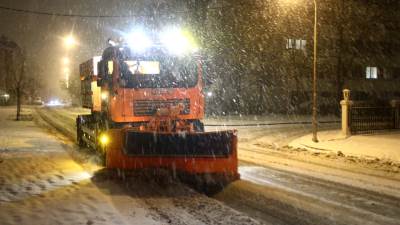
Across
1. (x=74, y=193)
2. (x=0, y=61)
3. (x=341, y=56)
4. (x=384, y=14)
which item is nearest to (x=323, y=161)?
Result: (x=74, y=193)

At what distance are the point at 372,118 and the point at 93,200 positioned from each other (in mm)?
17538

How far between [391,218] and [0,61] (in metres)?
92.9

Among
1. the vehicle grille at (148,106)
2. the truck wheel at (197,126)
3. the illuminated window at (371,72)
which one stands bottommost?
the truck wheel at (197,126)

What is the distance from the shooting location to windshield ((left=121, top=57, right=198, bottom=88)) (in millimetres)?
11805

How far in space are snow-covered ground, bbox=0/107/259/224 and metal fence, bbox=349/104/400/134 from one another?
13470 mm

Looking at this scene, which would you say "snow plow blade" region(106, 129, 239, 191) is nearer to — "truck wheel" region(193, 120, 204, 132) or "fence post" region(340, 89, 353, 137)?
"truck wheel" region(193, 120, 204, 132)

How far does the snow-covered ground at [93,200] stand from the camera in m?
7.16

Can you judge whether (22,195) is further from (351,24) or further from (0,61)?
(0,61)

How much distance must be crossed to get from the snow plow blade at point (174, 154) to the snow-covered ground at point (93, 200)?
1.29 ft

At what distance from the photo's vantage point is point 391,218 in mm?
7711

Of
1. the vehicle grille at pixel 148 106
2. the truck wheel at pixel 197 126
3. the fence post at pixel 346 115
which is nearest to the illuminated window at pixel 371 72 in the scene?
the fence post at pixel 346 115

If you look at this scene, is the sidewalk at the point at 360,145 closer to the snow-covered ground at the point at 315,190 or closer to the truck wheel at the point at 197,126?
the snow-covered ground at the point at 315,190

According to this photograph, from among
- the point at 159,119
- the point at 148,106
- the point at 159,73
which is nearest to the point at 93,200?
the point at 159,119

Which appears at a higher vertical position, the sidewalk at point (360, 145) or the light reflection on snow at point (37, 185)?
the light reflection on snow at point (37, 185)
